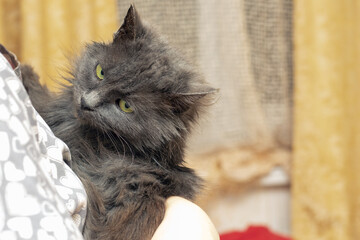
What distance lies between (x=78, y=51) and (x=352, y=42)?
131 centimetres

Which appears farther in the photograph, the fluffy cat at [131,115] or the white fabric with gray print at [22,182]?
the fluffy cat at [131,115]

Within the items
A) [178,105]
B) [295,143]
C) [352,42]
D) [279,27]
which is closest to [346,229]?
[295,143]

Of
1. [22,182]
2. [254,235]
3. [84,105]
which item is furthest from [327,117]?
[22,182]

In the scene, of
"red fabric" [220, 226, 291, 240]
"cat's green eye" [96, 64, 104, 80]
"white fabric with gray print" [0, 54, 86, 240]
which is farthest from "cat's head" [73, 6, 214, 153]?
"red fabric" [220, 226, 291, 240]

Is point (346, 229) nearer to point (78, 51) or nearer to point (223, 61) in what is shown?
point (223, 61)

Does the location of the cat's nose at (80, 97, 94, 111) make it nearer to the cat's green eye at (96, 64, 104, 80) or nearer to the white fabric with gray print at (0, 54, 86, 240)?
the cat's green eye at (96, 64, 104, 80)

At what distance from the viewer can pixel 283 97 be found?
2029mm

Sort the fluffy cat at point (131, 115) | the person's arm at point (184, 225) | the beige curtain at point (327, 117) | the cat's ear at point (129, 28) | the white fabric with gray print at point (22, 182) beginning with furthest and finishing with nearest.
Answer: the beige curtain at point (327, 117)
the cat's ear at point (129, 28)
the fluffy cat at point (131, 115)
the person's arm at point (184, 225)
the white fabric with gray print at point (22, 182)

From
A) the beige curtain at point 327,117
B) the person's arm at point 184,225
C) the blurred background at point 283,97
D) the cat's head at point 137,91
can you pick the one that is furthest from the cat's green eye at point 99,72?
the beige curtain at point 327,117

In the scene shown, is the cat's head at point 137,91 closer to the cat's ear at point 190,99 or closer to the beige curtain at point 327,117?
the cat's ear at point 190,99

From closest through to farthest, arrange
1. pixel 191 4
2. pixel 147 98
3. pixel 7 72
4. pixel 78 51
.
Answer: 1. pixel 7 72
2. pixel 147 98
3. pixel 78 51
4. pixel 191 4

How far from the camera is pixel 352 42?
192cm

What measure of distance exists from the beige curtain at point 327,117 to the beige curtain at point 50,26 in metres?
0.83

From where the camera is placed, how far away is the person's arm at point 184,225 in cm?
66
